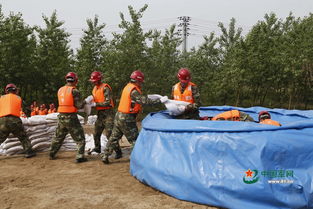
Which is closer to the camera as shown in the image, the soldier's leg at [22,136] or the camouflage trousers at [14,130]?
the camouflage trousers at [14,130]

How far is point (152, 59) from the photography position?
20766 mm

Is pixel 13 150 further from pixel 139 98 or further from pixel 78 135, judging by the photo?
pixel 139 98

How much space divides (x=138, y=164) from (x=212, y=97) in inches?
753

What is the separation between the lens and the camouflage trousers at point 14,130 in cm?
674

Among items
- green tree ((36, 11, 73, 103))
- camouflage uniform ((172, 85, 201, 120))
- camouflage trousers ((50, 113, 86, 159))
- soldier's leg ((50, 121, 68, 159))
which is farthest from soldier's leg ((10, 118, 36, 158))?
green tree ((36, 11, 73, 103))

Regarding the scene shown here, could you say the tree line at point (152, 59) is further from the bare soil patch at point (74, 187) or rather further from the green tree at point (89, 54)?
the bare soil patch at point (74, 187)

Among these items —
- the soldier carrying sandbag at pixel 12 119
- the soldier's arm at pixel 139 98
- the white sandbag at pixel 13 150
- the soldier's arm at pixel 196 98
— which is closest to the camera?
the soldier's arm at pixel 139 98

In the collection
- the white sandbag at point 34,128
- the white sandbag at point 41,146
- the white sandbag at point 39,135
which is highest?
the white sandbag at point 34,128

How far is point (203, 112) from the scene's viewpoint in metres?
8.70

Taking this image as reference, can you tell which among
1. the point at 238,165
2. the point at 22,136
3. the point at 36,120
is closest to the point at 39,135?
the point at 36,120

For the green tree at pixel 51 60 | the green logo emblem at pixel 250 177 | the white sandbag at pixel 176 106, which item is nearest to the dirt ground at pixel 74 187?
the green logo emblem at pixel 250 177

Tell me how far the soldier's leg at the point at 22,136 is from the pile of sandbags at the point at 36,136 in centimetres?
36

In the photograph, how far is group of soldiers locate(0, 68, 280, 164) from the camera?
237 inches

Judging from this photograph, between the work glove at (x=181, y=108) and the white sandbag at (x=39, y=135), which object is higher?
the work glove at (x=181, y=108)
